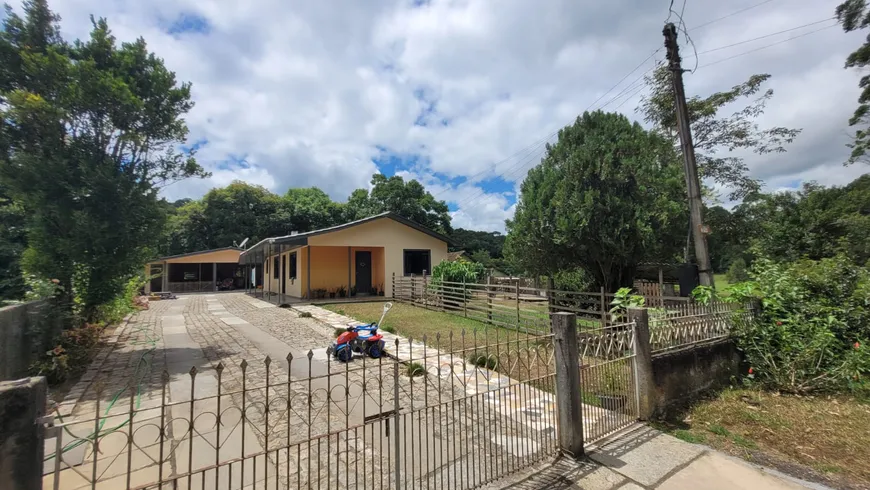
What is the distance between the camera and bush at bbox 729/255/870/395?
5.09 m

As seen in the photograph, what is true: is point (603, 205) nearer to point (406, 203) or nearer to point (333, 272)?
point (333, 272)

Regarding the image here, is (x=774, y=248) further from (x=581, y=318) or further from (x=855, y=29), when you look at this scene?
(x=581, y=318)

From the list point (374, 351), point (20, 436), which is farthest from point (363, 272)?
point (20, 436)

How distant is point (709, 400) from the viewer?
491 cm

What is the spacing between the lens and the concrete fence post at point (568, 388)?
11.2 ft

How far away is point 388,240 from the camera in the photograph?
17.5 m

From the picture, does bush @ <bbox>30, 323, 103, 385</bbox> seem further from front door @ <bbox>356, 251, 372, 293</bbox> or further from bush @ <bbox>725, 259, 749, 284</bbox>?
bush @ <bbox>725, 259, 749, 284</bbox>

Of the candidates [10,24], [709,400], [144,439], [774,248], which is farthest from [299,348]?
[774,248]

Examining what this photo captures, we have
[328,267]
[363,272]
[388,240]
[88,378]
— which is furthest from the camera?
[363,272]

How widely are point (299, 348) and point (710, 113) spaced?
14.5m

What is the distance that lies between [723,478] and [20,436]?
4.81m

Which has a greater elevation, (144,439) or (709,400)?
(144,439)

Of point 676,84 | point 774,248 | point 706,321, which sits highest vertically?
point 676,84

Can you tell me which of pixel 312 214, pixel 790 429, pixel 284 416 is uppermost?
pixel 312 214
